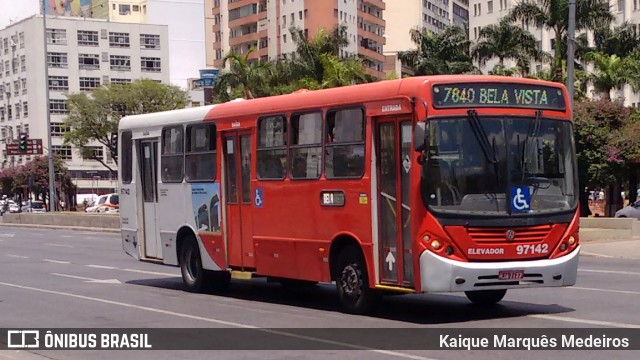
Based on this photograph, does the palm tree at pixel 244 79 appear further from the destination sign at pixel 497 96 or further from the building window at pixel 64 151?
the building window at pixel 64 151

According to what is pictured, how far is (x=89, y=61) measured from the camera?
12744 cm

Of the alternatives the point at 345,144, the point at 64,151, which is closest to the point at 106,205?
the point at 64,151

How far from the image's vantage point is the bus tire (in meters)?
18.8

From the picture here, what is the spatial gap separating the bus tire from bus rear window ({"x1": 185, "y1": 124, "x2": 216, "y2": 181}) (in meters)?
1.23

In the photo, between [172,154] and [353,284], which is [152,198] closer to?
[172,154]

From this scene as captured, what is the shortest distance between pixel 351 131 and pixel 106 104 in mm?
75145

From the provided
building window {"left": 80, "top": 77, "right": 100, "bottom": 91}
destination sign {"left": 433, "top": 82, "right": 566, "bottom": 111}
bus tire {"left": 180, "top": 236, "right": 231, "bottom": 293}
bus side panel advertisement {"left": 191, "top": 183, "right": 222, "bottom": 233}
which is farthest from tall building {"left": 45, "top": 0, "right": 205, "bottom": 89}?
destination sign {"left": 433, "top": 82, "right": 566, "bottom": 111}

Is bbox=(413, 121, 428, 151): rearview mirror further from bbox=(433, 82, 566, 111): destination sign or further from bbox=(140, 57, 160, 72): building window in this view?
bbox=(140, 57, 160, 72): building window

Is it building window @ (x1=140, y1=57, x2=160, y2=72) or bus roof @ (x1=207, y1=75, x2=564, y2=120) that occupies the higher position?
building window @ (x1=140, y1=57, x2=160, y2=72)

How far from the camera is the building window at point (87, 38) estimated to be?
127m

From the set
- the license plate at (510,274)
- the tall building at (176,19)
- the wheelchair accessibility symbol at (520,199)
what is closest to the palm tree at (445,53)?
the wheelchair accessibility symbol at (520,199)

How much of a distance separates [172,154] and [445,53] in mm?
48273

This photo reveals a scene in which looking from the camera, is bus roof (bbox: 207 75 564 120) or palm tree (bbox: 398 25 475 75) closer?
bus roof (bbox: 207 75 564 120)

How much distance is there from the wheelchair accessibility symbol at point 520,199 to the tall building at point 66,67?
109374mm
